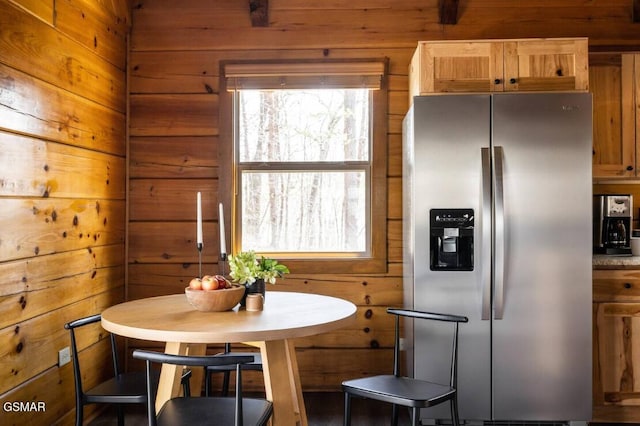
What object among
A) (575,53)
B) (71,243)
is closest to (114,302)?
(71,243)

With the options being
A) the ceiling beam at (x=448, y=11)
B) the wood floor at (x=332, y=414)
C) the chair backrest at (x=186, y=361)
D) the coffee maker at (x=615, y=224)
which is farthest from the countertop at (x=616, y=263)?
the chair backrest at (x=186, y=361)

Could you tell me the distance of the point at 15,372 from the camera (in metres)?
2.22

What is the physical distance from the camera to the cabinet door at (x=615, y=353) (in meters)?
2.82

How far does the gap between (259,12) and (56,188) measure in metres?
1.65

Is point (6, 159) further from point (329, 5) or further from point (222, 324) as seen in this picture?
point (329, 5)

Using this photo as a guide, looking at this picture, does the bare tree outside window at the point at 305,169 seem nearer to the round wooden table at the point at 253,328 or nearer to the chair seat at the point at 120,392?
the round wooden table at the point at 253,328

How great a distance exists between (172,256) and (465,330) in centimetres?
186

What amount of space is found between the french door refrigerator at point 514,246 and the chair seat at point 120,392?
1404mm

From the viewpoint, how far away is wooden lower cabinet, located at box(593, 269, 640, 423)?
2.82 meters

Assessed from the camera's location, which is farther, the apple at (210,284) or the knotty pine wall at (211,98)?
the knotty pine wall at (211,98)

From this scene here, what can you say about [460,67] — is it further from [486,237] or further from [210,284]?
[210,284]

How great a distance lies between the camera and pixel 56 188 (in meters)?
2.54

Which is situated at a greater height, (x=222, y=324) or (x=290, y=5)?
(x=290, y=5)

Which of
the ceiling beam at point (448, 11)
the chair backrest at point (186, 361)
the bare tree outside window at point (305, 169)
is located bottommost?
the chair backrest at point (186, 361)
